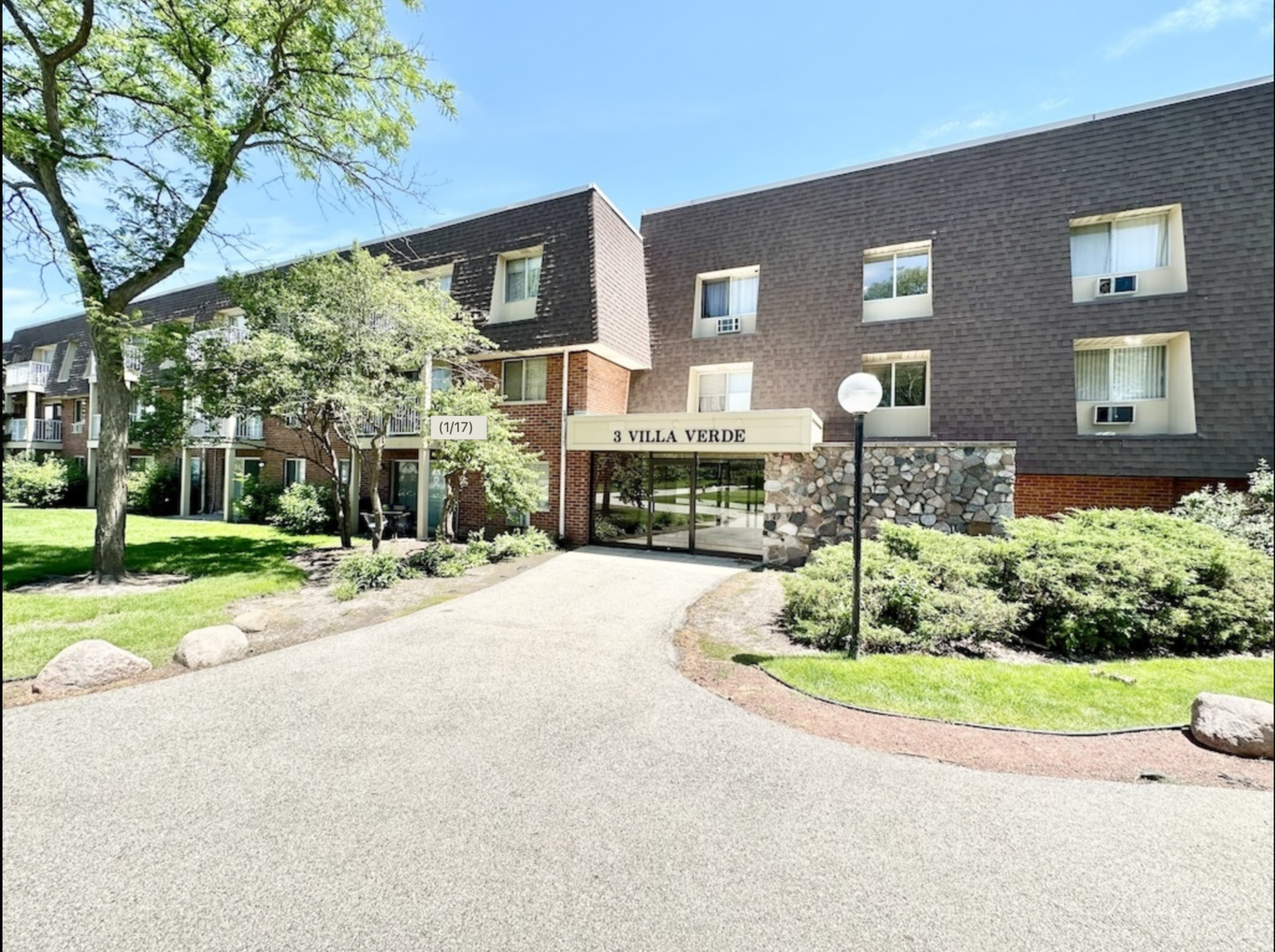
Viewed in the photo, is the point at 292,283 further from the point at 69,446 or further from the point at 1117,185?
the point at 69,446

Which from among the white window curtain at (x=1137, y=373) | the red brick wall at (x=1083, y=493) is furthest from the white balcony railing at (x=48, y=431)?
the white window curtain at (x=1137, y=373)

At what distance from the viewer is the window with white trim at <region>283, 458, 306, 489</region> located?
15.3 metres

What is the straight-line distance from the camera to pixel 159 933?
5.84ft

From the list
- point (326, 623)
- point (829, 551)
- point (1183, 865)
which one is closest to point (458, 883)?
point (1183, 865)

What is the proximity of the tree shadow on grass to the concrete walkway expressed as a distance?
11.4ft

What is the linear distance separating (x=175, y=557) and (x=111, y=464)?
2271 mm

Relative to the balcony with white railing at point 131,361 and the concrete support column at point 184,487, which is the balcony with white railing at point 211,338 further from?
the concrete support column at point 184,487

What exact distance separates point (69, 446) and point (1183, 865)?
1105 inches

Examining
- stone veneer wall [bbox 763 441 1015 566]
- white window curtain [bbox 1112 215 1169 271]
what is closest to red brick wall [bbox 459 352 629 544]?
stone veneer wall [bbox 763 441 1015 566]

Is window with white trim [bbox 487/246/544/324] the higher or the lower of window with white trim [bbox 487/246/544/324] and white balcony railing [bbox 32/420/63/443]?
the higher

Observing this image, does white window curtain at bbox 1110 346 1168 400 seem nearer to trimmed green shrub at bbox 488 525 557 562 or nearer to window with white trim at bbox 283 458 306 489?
trimmed green shrub at bbox 488 525 557 562

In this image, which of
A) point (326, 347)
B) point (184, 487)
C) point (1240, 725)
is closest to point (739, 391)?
point (326, 347)

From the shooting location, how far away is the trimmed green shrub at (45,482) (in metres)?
14.2

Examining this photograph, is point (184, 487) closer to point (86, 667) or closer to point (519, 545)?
point (519, 545)
